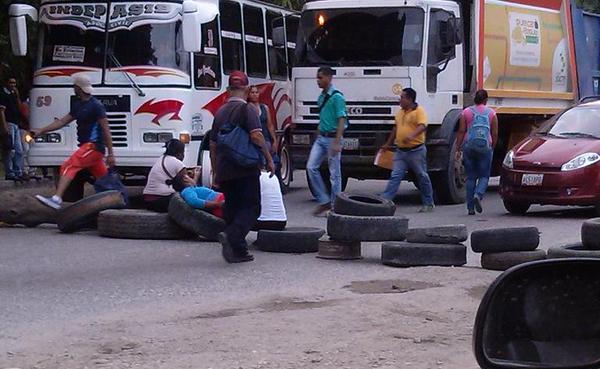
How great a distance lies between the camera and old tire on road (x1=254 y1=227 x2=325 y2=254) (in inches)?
476

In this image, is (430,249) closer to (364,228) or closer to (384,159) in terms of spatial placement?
(364,228)

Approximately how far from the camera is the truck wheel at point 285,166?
20.1m

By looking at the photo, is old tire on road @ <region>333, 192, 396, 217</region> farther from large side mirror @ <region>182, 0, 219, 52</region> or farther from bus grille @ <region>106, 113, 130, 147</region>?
bus grille @ <region>106, 113, 130, 147</region>

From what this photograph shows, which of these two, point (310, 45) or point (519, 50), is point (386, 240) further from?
point (519, 50)

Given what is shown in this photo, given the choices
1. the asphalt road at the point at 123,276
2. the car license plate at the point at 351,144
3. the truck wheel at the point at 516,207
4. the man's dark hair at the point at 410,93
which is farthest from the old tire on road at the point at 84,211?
the truck wheel at the point at 516,207

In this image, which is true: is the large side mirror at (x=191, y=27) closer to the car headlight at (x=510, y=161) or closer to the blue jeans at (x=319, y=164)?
the blue jeans at (x=319, y=164)

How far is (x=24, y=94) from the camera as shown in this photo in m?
27.7

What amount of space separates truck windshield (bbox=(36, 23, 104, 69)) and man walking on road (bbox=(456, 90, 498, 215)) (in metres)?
5.24

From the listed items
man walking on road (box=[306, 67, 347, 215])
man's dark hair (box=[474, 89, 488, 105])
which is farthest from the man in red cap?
man's dark hair (box=[474, 89, 488, 105])

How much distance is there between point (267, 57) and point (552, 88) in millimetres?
5343

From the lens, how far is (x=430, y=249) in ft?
36.4

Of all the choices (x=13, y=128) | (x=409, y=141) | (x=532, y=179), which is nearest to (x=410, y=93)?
(x=409, y=141)

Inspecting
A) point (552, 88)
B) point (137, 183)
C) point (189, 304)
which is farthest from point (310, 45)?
point (189, 304)

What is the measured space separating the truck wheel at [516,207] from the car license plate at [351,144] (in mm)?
2496
